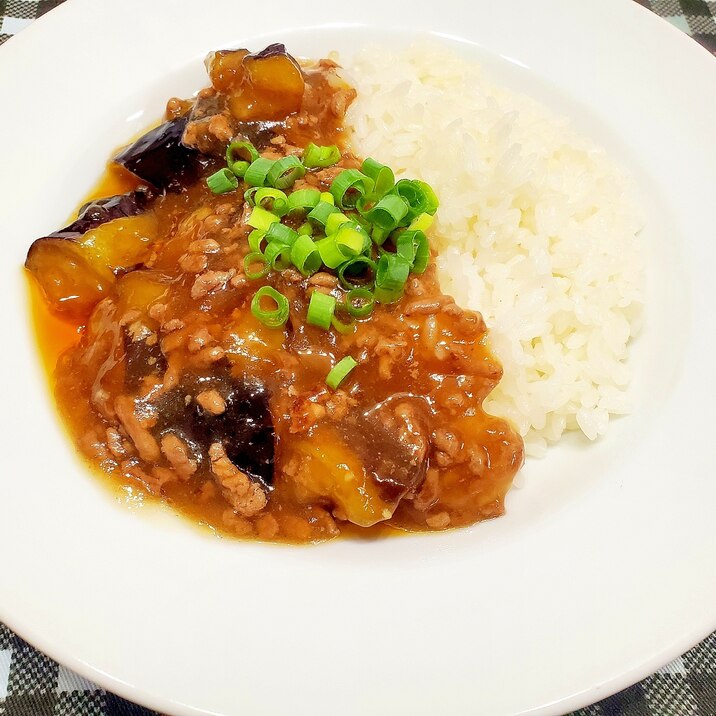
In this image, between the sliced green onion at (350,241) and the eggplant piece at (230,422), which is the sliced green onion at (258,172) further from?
the eggplant piece at (230,422)

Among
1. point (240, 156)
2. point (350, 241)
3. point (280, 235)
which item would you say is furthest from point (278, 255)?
point (240, 156)

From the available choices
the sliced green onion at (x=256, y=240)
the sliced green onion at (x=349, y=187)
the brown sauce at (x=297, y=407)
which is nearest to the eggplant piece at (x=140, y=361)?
the brown sauce at (x=297, y=407)

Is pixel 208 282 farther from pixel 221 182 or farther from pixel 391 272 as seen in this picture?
pixel 391 272

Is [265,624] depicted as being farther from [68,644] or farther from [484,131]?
Result: [484,131]

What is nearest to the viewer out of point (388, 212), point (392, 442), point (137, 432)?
point (392, 442)

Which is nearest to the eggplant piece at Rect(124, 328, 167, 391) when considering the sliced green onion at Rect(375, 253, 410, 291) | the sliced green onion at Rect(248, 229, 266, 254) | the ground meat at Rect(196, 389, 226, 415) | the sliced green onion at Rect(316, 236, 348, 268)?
the ground meat at Rect(196, 389, 226, 415)
